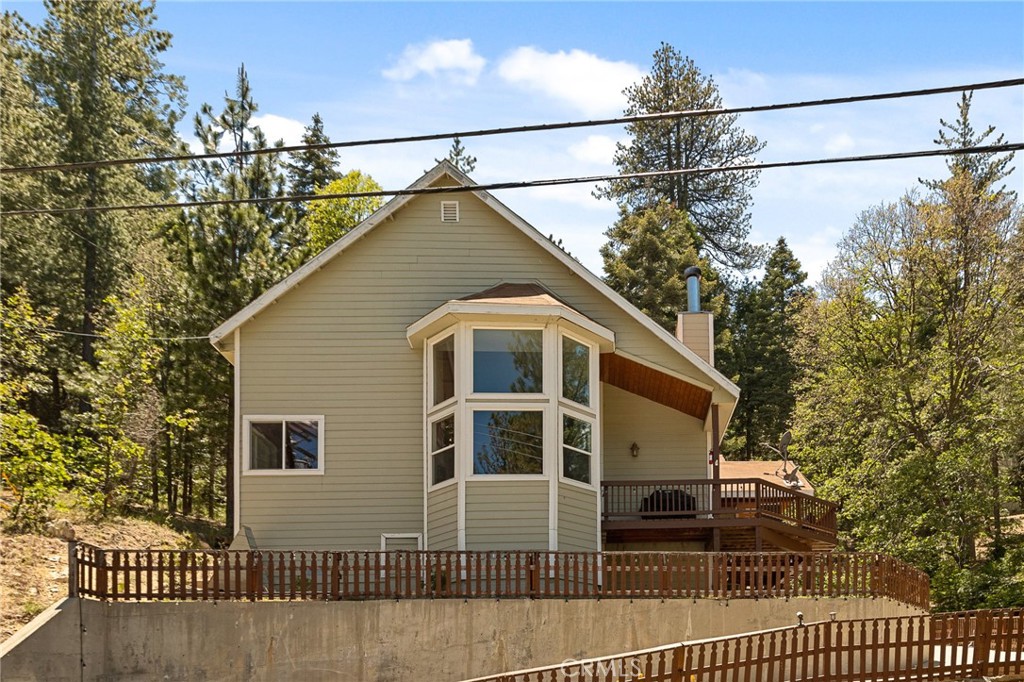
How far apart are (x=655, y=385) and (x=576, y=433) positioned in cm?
303

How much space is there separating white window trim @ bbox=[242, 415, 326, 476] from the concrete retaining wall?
149 inches

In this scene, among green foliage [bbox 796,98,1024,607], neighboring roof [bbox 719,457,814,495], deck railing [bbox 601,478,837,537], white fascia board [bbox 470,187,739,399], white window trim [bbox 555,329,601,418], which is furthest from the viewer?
neighboring roof [bbox 719,457,814,495]

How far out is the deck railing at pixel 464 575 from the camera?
15.9 meters

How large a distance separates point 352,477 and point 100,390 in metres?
11.4

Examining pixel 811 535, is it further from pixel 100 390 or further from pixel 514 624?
pixel 100 390

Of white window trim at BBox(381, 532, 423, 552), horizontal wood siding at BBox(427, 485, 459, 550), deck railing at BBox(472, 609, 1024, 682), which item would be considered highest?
horizontal wood siding at BBox(427, 485, 459, 550)

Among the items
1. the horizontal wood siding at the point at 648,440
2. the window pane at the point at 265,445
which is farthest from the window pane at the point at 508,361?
the horizontal wood siding at the point at 648,440

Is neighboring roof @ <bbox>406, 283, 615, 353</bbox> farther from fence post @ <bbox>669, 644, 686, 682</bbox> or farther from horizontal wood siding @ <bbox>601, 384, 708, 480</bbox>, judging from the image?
fence post @ <bbox>669, 644, 686, 682</bbox>

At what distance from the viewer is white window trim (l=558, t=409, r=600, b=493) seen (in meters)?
18.4

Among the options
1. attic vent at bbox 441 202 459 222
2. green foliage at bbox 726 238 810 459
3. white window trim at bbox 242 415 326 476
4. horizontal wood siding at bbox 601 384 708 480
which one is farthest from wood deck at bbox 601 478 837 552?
green foliage at bbox 726 238 810 459

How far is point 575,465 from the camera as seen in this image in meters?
18.9

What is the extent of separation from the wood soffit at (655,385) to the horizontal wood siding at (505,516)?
334 cm

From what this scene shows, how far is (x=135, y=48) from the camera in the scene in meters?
39.6

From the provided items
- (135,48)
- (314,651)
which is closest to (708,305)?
(135,48)
